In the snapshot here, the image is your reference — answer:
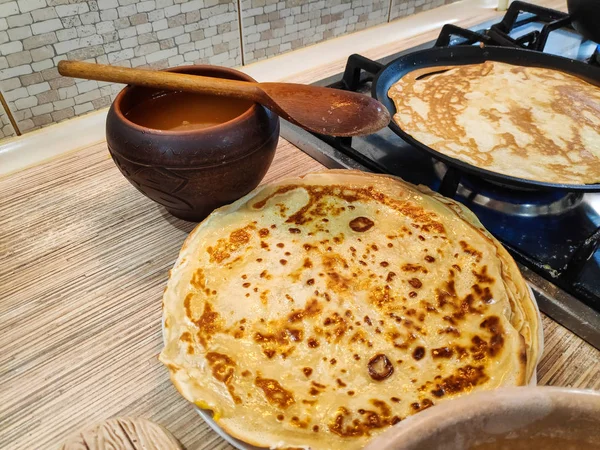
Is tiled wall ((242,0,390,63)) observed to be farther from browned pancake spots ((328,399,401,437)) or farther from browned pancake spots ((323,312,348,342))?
browned pancake spots ((328,399,401,437))

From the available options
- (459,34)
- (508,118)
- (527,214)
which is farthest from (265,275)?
(459,34)

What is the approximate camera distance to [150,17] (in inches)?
45.3

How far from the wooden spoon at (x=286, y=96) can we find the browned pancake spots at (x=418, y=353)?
1.21ft

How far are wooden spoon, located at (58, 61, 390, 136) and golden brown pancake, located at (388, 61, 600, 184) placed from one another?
0.22 metres

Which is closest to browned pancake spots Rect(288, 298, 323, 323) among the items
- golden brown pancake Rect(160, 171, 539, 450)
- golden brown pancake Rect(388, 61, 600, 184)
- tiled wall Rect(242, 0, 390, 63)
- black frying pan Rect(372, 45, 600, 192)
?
golden brown pancake Rect(160, 171, 539, 450)

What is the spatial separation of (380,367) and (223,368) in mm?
205

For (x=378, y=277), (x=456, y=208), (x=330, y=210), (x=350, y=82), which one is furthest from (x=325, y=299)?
(x=350, y=82)

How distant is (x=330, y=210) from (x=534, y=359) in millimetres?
394

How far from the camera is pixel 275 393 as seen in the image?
0.58m

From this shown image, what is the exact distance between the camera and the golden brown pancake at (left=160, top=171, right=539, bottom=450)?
572 millimetres

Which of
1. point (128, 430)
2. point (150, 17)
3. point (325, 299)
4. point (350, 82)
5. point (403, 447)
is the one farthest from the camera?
point (350, 82)

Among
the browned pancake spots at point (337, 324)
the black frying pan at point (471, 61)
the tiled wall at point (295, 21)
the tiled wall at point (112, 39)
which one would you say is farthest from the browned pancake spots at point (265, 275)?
the tiled wall at point (295, 21)

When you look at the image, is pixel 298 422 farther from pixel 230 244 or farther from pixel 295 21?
pixel 295 21

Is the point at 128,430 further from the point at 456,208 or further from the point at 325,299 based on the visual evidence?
the point at 456,208
